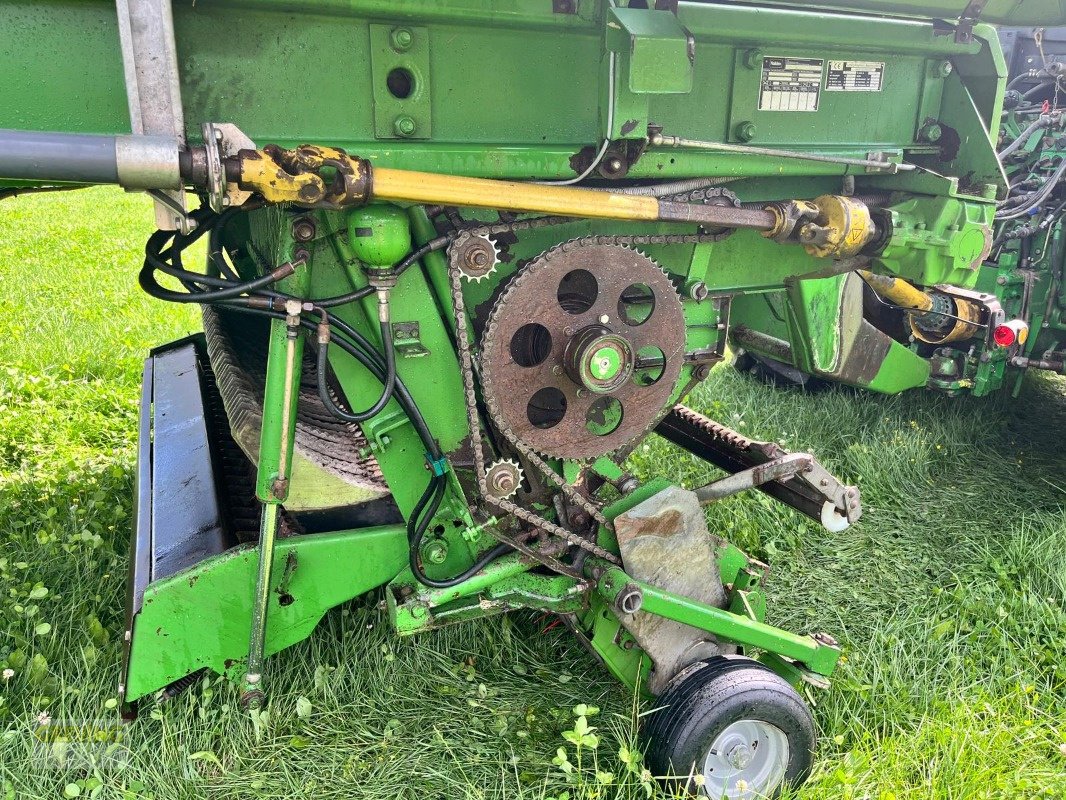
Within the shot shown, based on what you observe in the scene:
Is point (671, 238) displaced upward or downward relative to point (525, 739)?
upward

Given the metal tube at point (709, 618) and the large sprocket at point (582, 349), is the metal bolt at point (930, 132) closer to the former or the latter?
Result: the large sprocket at point (582, 349)

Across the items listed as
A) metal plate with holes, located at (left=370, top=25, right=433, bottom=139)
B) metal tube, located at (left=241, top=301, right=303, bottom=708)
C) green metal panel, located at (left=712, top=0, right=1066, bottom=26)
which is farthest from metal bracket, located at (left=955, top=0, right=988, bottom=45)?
metal tube, located at (left=241, top=301, right=303, bottom=708)

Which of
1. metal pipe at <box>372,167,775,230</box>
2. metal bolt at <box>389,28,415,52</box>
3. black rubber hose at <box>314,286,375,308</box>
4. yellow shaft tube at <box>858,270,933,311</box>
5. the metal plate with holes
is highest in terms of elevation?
metal bolt at <box>389,28,415,52</box>

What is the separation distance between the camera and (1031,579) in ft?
12.9

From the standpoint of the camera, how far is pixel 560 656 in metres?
3.50

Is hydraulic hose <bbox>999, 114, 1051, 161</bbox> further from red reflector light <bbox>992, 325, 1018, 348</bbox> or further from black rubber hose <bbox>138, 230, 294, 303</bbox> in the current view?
black rubber hose <bbox>138, 230, 294, 303</bbox>

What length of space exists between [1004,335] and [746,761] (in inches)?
115

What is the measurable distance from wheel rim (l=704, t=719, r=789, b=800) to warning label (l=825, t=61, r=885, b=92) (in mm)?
2040

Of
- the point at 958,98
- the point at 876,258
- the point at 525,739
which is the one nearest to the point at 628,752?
the point at 525,739

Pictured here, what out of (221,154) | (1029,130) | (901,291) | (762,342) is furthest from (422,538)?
(1029,130)

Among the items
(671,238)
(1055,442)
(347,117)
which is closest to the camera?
(347,117)

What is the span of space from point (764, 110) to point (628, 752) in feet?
6.70

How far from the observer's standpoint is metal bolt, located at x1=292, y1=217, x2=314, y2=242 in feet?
7.59

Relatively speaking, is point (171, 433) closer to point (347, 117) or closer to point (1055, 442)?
point (347, 117)
